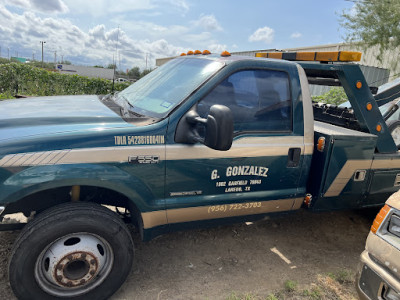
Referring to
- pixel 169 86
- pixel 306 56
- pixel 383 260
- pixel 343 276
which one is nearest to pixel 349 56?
pixel 306 56

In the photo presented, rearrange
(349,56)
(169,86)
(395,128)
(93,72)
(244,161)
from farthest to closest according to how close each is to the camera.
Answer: (93,72)
(395,128)
(349,56)
(169,86)
(244,161)

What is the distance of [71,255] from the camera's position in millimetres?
2297

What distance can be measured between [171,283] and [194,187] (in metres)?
0.93

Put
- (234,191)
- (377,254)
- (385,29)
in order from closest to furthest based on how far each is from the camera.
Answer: (377,254) → (234,191) → (385,29)

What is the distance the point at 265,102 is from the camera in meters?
2.84

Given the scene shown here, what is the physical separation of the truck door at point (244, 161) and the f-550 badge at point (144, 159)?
10 cm

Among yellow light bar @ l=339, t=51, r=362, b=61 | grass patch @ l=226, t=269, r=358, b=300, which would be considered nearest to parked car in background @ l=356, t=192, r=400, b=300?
grass patch @ l=226, t=269, r=358, b=300

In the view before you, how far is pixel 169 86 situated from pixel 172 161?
775mm

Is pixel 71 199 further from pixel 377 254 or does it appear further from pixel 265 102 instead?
pixel 377 254

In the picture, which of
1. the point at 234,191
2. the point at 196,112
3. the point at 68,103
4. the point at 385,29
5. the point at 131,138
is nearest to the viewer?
the point at 131,138

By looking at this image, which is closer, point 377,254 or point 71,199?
point 377,254

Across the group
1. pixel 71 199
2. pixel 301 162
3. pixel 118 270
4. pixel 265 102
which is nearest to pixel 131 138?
pixel 71 199

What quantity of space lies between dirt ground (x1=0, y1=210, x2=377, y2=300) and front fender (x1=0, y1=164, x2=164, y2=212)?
0.82 meters

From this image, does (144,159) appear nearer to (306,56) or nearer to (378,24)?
(306,56)
